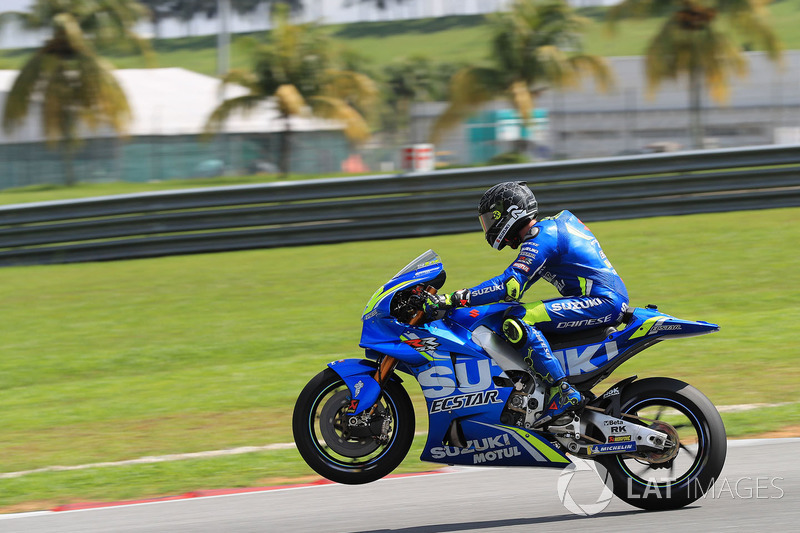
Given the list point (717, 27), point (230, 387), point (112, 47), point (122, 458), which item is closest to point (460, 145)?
point (717, 27)

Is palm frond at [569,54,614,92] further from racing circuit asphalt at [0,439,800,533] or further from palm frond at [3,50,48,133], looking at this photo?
racing circuit asphalt at [0,439,800,533]

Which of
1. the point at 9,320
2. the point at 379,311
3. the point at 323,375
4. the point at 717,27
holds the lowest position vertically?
the point at 9,320

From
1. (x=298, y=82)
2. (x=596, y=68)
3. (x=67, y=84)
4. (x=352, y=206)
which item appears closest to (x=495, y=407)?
(x=352, y=206)

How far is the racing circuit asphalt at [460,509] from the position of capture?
5.41 m

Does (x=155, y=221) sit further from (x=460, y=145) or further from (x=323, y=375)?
(x=460, y=145)

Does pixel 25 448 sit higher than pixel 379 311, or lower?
lower

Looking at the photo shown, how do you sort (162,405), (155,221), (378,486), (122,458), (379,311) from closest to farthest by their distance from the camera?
1. (379,311)
2. (378,486)
3. (122,458)
4. (162,405)
5. (155,221)

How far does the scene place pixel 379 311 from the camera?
5.86 meters

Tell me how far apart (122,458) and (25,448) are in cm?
100

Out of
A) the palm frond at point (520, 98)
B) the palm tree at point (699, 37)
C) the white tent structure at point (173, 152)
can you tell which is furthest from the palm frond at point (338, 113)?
the palm tree at point (699, 37)

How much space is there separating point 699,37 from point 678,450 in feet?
96.8

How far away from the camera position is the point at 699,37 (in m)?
32.4

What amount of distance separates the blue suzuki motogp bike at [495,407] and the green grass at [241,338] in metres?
Answer: 1.16

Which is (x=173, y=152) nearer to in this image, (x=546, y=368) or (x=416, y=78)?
(x=546, y=368)
